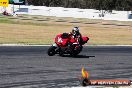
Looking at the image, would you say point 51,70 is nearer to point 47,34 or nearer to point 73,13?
point 47,34

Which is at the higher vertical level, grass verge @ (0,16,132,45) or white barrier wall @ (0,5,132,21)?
grass verge @ (0,16,132,45)

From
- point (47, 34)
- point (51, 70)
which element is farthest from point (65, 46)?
point (47, 34)

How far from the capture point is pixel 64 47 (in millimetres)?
19766

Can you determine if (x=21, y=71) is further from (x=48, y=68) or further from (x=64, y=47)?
(x=64, y=47)

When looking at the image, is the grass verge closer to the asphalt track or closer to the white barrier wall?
the asphalt track

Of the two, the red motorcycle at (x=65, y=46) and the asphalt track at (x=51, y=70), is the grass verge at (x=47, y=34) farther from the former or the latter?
the asphalt track at (x=51, y=70)

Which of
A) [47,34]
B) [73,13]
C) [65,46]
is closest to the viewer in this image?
[65,46]

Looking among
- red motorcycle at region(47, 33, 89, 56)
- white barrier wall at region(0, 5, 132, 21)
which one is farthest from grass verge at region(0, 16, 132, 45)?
white barrier wall at region(0, 5, 132, 21)

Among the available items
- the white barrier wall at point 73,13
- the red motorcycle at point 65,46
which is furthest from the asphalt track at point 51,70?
the white barrier wall at point 73,13

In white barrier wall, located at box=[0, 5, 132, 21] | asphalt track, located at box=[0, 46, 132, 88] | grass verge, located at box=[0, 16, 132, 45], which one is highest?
asphalt track, located at box=[0, 46, 132, 88]

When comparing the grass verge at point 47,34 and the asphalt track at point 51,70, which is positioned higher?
the asphalt track at point 51,70


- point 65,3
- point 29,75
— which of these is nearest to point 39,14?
point 65,3

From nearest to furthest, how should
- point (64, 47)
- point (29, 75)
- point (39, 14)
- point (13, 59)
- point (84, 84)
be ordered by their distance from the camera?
point (84, 84)
point (29, 75)
point (13, 59)
point (64, 47)
point (39, 14)

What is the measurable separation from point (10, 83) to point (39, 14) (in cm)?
6901
